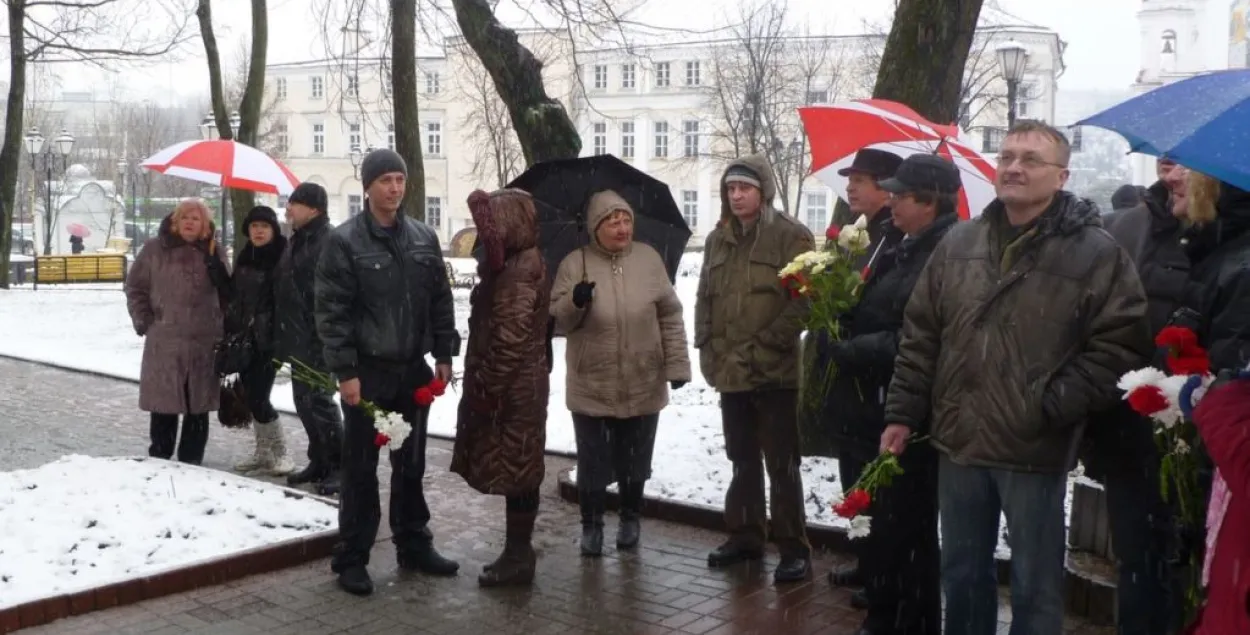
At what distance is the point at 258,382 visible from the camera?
7.67 metres

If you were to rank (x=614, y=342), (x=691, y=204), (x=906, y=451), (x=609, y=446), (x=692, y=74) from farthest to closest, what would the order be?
(x=691, y=204) → (x=692, y=74) → (x=609, y=446) → (x=614, y=342) → (x=906, y=451)

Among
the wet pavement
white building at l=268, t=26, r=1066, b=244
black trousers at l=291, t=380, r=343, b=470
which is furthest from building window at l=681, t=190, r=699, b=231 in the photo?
the wet pavement

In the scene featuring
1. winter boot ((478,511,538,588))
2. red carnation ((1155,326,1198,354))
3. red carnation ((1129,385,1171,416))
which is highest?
red carnation ((1155,326,1198,354))

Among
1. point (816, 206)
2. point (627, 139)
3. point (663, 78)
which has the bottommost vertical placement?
point (816, 206)

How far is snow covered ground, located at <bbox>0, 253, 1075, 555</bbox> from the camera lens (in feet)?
23.7

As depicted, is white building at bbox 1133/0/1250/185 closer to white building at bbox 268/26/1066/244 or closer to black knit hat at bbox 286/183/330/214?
white building at bbox 268/26/1066/244

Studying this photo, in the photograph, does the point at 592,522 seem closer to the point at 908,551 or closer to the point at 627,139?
the point at 908,551

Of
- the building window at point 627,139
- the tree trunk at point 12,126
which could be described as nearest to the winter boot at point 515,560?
the tree trunk at point 12,126

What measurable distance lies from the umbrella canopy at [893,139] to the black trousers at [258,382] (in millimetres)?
3831

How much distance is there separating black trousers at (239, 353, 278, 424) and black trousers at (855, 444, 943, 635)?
4.36 m

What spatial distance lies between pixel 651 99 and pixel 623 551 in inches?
1904

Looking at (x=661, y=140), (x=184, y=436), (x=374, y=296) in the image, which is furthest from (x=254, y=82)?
(x=661, y=140)

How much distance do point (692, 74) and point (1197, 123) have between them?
49358 millimetres

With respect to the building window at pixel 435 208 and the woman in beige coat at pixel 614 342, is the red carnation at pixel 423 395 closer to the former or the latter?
the woman in beige coat at pixel 614 342
